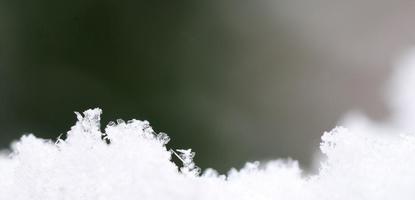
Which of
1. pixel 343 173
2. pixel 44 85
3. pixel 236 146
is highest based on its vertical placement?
pixel 44 85

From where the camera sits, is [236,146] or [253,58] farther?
[253,58]

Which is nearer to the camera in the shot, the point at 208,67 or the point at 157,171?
the point at 157,171

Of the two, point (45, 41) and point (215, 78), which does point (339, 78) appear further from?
point (45, 41)

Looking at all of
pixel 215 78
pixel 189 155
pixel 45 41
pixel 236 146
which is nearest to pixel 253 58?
pixel 215 78

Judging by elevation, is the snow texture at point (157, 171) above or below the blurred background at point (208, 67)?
below

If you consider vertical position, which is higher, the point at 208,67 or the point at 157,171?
the point at 208,67
